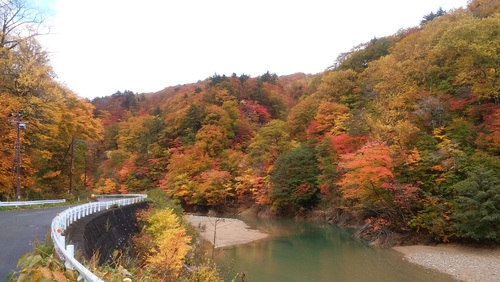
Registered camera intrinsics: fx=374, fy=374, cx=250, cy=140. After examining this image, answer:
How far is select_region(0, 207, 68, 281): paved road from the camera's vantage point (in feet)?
21.0

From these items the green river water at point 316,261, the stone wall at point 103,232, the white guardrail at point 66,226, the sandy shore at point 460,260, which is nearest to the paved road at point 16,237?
the white guardrail at point 66,226

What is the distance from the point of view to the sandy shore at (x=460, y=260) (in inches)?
571

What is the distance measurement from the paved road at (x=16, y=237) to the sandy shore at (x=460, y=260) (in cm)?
1445

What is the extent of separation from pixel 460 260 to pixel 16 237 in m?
17.0

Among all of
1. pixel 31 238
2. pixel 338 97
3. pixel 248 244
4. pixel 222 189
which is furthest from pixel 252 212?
pixel 31 238

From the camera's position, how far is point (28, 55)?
70.5ft

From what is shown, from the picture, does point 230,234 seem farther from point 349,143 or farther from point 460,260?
point 460,260

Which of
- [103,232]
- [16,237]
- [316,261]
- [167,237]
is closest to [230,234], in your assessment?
[316,261]

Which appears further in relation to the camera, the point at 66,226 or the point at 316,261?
the point at 316,261

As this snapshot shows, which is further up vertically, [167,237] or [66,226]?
[66,226]

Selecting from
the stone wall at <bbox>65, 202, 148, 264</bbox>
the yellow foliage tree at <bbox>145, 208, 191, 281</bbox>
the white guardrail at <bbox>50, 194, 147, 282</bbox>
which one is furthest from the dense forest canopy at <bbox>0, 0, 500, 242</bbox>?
the yellow foliage tree at <bbox>145, 208, 191, 281</bbox>

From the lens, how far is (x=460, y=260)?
16516 millimetres

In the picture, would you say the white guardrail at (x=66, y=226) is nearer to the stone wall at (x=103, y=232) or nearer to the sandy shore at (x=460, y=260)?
the stone wall at (x=103, y=232)

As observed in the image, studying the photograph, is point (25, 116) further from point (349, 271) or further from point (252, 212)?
point (252, 212)
